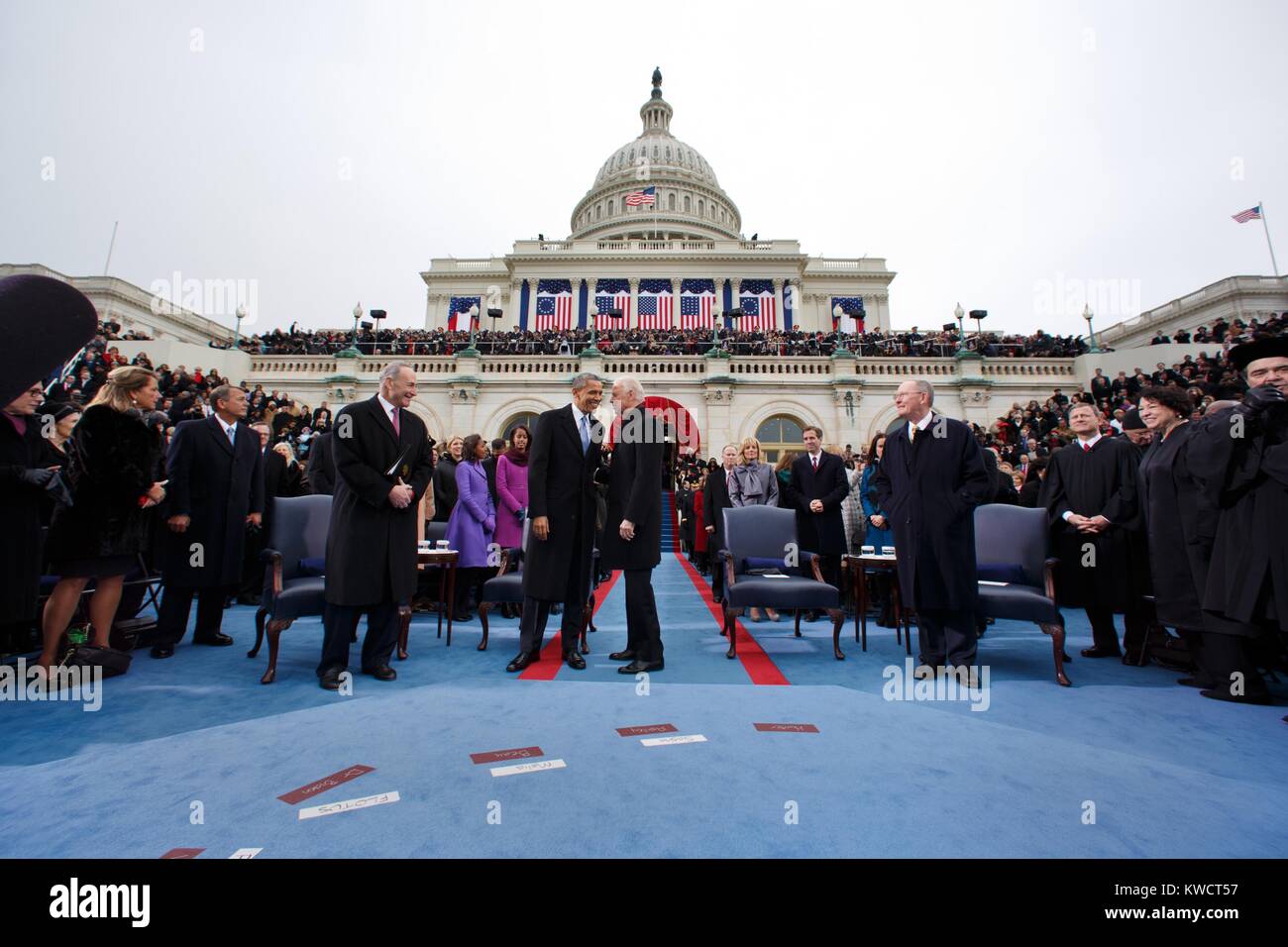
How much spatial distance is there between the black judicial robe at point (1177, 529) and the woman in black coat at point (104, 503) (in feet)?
25.9

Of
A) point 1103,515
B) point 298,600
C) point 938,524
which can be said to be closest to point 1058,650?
point 938,524

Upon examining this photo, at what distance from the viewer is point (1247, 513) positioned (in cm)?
386

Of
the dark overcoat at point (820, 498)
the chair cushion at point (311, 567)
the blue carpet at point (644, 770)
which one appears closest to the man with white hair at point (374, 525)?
the blue carpet at point (644, 770)

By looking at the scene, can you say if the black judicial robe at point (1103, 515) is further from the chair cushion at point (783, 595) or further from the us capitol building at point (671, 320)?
the us capitol building at point (671, 320)

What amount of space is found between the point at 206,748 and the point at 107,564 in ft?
8.26

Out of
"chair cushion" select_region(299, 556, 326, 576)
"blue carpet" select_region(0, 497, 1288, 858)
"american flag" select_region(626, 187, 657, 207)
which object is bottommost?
"blue carpet" select_region(0, 497, 1288, 858)

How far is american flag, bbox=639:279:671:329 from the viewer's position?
4059 cm

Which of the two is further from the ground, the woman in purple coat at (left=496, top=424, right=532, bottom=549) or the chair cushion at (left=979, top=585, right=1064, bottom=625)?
the woman in purple coat at (left=496, top=424, right=532, bottom=549)

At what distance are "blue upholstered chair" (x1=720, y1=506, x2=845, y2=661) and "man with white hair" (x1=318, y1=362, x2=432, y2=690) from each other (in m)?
2.76

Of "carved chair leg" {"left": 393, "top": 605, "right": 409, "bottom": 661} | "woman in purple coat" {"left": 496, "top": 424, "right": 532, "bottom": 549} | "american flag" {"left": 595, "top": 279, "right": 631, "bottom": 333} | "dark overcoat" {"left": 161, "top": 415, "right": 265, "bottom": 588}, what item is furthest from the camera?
"american flag" {"left": 595, "top": 279, "right": 631, "bottom": 333}

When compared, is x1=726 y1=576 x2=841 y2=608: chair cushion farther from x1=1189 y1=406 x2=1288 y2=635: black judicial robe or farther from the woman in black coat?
the woman in black coat

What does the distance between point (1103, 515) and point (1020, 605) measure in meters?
1.62

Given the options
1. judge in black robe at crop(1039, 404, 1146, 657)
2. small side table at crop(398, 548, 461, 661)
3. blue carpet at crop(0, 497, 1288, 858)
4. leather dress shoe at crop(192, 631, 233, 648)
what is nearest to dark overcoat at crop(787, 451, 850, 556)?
judge in black robe at crop(1039, 404, 1146, 657)

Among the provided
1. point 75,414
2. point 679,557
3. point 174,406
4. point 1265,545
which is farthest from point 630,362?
point 1265,545
